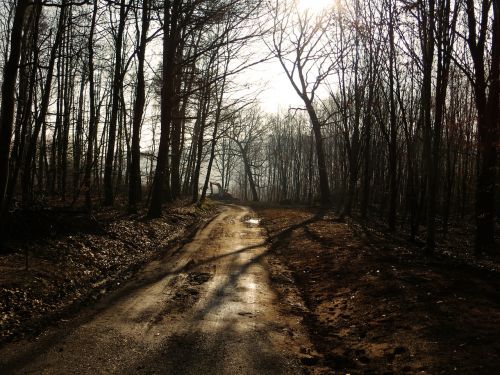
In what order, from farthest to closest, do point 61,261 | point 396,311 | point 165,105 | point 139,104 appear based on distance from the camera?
point 139,104 → point 165,105 → point 61,261 → point 396,311

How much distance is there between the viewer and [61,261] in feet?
29.9

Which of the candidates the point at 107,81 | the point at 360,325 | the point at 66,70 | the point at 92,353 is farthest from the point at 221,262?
the point at 107,81

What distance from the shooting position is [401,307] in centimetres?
687

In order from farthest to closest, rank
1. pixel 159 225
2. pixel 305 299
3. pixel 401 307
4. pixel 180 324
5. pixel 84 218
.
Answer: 1. pixel 159 225
2. pixel 84 218
3. pixel 305 299
4. pixel 401 307
5. pixel 180 324

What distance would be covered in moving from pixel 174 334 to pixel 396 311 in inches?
136

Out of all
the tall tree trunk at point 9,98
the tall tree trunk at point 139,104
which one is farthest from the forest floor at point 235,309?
the tall tree trunk at point 139,104

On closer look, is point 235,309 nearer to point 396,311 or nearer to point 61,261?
point 396,311

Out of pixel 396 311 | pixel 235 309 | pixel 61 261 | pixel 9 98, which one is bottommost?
pixel 235 309

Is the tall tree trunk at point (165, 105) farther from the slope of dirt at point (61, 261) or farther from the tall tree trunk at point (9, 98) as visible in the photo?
the tall tree trunk at point (9, 98)

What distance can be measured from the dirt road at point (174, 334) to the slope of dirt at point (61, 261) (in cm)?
55

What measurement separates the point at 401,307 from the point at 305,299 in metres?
2.04

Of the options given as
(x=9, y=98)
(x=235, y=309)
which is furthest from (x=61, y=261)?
(x=235, y=309)

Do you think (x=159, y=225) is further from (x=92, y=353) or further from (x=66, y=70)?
(x=66, y=70)

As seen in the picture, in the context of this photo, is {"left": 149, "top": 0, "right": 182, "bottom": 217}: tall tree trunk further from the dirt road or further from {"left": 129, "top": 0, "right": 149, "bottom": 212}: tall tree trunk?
the dirt road
